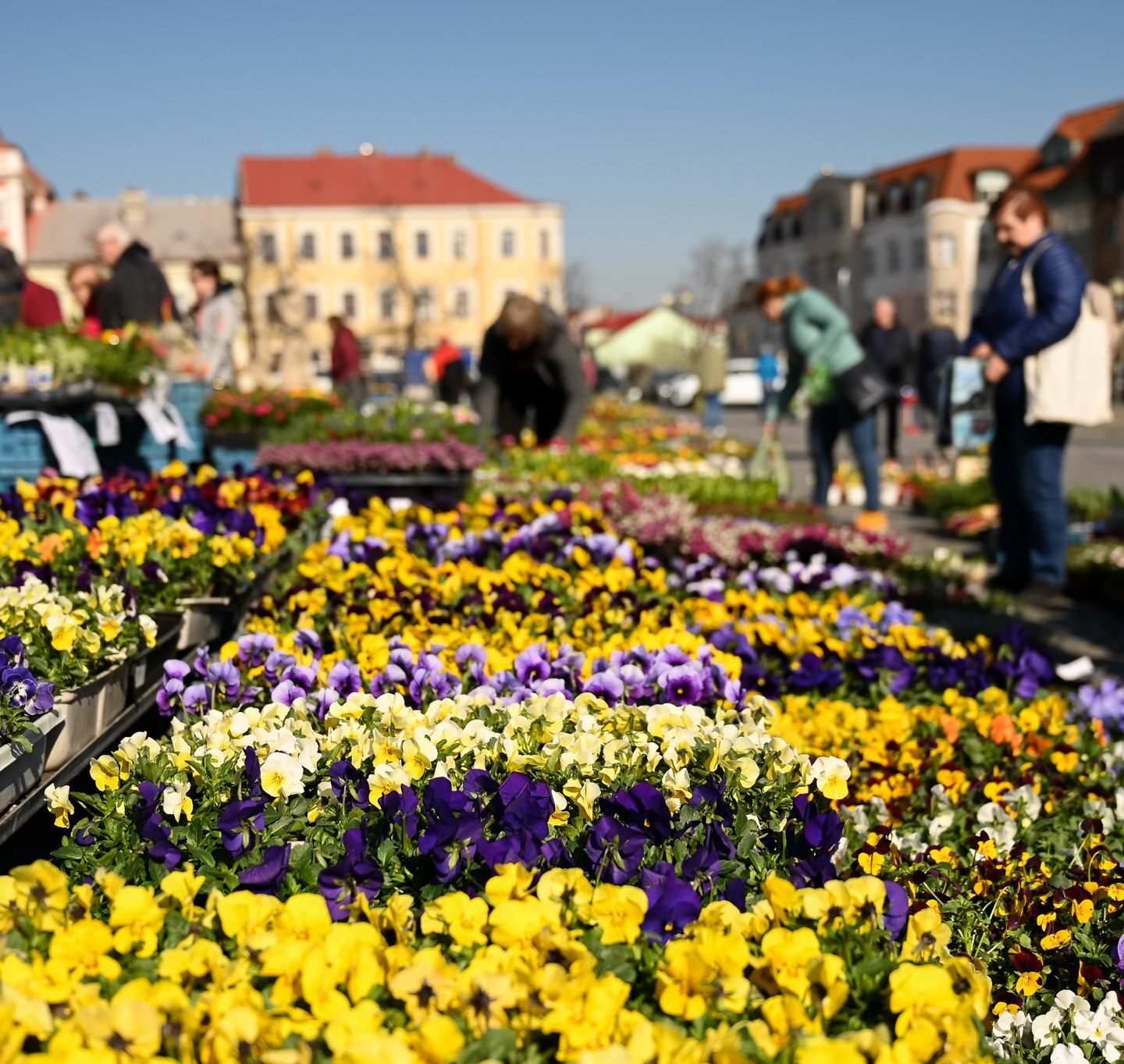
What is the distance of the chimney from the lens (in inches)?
2788

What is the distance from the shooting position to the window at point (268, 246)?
70625 millimetres

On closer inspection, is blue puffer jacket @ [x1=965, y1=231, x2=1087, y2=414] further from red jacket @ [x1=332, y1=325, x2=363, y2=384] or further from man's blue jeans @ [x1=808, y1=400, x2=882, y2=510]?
red jacket @ [x1=332, y1=325, x2=363, y2=384]

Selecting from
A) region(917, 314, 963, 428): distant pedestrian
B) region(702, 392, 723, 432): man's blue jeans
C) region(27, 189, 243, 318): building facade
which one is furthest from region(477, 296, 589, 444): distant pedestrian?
region(27, 189, 243, 318): building facade

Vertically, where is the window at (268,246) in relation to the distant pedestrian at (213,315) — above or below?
above

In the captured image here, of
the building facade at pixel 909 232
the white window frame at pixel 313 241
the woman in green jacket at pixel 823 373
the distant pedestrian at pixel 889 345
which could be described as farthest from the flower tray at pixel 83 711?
the white window frame at pixel 313 241

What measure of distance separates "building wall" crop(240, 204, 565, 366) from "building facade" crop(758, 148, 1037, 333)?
1658cm

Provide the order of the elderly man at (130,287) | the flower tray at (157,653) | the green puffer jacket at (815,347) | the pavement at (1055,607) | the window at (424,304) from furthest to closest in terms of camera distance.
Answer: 1. the window at (424,304)
2. the green puffer jacket at (815,347)
3. the elderly man at (130,287)
4. the pavement at (1055,607)
5. the flower tray at (157,653)

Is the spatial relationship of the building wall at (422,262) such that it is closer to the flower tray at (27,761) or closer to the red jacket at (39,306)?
the red jacket at (39,306)

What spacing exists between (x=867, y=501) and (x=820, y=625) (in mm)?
6063

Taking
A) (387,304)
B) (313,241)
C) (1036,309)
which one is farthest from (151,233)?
(1036,309)

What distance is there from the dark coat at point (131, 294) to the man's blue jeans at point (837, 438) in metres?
4.87

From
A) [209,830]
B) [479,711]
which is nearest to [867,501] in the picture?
[479,711]

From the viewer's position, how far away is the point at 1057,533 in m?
7.12

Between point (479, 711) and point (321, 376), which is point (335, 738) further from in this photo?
point (321, 376)
